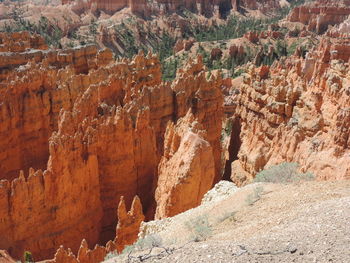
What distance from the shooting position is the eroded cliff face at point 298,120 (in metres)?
12.3

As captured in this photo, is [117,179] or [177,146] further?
[117,179]

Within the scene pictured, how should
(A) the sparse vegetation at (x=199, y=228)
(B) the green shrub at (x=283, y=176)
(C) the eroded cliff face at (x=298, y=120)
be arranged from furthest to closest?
(C) the eroded cliff face at (x=298, y=120), (B) the green shrub at (x=283, y=176), (A) the sparse vegetation at (x=199, y=228)

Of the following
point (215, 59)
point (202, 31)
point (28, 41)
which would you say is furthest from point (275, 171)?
point (202, 31)

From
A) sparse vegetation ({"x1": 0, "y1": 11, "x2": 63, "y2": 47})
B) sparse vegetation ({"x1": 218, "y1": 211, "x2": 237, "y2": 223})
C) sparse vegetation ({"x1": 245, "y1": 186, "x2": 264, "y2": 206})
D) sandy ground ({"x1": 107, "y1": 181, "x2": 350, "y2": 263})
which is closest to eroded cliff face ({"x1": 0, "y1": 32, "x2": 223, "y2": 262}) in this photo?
sparse vegetation ({"x1": 245, "y1": 186, "x2": 264, "y2": 206})

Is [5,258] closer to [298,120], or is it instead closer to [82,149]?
[82,149]

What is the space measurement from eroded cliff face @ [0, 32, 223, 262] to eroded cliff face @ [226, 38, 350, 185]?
1.87 m

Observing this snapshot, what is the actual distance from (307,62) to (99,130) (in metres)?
11.0

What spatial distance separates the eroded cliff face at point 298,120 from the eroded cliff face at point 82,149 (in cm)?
187

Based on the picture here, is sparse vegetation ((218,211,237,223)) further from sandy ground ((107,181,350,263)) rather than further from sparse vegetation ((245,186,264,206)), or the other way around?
sparse vegetation ((245,186,264,206))

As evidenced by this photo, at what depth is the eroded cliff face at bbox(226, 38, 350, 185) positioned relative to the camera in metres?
12.3

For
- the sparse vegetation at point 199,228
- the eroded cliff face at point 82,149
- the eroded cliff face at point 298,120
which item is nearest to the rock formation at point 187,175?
the eroded cliff face at point 82,149

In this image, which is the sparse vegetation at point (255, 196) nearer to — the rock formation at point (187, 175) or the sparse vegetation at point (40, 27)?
the rock formation at point (187, 175)

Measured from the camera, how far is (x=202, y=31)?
258 feet

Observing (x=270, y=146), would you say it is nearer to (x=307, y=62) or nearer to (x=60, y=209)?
(x=307, y=62)
